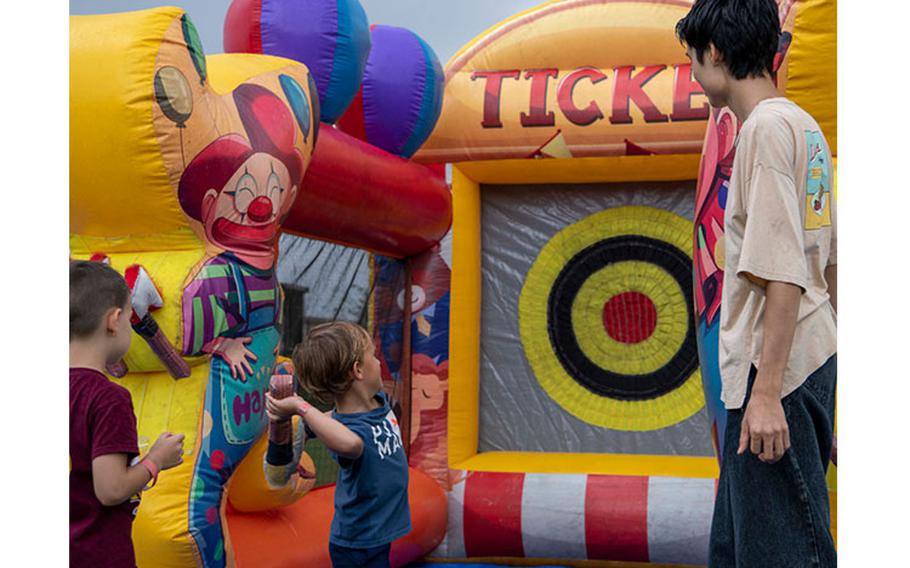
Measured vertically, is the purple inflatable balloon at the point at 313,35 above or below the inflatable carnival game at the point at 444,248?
above

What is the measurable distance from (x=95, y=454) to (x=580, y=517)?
8.25 feet

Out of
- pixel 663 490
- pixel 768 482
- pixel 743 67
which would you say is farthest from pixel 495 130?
pixel 768 482

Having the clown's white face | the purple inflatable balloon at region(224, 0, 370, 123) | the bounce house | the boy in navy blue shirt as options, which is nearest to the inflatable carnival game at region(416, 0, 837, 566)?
the purple inflatable balloon at region(224, 0, 370, 123)

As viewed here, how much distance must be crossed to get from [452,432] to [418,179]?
0.99m

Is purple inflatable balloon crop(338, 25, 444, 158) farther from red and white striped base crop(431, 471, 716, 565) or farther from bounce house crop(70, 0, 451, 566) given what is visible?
red and white striped base crop(431, 471, 716, 565)

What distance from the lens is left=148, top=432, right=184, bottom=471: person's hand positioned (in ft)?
5.18

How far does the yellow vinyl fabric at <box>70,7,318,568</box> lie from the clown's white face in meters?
0.04

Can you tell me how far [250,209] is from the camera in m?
2.50

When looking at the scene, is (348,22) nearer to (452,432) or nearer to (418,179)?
(418,179)

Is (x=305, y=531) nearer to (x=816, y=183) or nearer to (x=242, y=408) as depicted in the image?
(x=242, y=408)

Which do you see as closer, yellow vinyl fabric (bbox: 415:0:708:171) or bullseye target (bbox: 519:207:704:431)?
yellow vinyl fabric (bbox: 415:0:708:171)

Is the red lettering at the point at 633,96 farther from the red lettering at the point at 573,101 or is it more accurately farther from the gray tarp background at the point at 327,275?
the gray tarp background at the point at 327,275

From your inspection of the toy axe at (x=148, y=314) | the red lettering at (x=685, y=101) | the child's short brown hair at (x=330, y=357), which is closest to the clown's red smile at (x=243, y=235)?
the toy axe at (x=148, y=314)

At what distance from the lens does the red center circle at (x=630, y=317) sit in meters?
4.23
